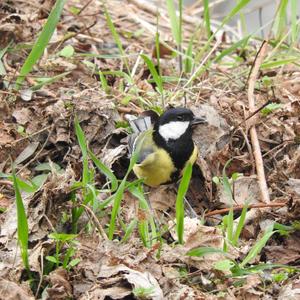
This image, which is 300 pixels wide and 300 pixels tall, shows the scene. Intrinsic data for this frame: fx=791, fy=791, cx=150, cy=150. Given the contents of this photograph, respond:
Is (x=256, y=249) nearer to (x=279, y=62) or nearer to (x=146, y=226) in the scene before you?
(x=146, y=226)

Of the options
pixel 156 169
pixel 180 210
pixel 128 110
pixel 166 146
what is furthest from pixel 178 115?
pixel 180 210

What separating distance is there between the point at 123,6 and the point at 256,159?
2762 mm

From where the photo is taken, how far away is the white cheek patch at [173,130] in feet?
14.9

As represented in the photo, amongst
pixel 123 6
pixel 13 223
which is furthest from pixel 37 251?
pixel 123 6

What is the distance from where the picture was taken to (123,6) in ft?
22.1

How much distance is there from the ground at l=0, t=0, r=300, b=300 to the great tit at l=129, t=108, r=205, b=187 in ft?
0.30

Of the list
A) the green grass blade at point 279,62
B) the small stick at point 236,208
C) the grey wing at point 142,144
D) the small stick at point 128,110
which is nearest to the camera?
the small stick at point 236,208

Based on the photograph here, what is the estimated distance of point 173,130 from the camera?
4.61 meters

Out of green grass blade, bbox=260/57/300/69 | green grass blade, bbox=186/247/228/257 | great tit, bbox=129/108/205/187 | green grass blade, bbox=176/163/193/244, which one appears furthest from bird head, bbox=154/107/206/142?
green grass blade, bbox=186/247/228/257

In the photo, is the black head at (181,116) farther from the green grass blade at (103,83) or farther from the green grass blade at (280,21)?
the green grass blade at (280,21)

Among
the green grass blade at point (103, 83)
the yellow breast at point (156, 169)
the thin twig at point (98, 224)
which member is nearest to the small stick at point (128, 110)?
the green grass blade at point (103, 83)

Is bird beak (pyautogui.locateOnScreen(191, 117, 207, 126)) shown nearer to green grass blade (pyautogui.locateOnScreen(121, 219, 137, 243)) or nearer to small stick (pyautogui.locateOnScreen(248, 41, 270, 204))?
small stick (pyautogui.locateOnScreen(248, 41, 270, 204))

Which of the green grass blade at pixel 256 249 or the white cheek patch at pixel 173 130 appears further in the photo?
the white cheek patch at pixel 173 130

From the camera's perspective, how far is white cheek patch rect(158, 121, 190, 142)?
4540 mm
